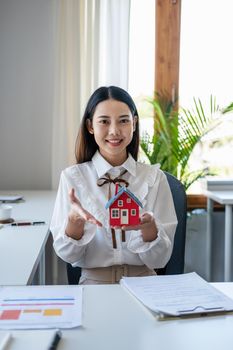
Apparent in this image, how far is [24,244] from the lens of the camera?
163 centimetres

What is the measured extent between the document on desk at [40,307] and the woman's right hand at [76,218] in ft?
0.78

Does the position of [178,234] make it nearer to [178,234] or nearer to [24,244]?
[178,234]

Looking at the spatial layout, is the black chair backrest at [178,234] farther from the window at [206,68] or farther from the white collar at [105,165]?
the window at [206,68]

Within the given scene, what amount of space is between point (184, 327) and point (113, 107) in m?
0.86

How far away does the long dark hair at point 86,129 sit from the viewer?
161 cm

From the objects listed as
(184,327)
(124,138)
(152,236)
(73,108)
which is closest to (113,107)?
(124,138)

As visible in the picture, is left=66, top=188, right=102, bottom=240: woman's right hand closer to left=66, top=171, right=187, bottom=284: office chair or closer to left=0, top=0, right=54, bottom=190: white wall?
left=66, top=171, right=187, bottom=284: office chair

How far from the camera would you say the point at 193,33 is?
3287mm

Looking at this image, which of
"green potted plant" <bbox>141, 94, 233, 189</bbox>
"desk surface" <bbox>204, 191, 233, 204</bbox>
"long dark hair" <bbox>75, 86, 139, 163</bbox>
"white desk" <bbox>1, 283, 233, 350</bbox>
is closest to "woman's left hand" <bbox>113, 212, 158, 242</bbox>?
"white desk" <bbox>1, 283, 233, 350</bbox>

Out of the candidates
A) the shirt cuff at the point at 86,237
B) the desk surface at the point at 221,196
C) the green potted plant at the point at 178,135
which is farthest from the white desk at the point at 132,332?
the green potted plant at the point at 178,135

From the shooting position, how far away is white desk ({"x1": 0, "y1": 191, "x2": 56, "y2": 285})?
1.29 meters

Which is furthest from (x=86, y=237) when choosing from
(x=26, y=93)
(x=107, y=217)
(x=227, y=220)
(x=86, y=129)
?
(x=26, y=93)

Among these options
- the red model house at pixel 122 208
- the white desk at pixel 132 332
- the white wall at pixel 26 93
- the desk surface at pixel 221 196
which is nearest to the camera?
the white desk at pixel 132 332

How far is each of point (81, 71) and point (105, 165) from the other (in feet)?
5.25
